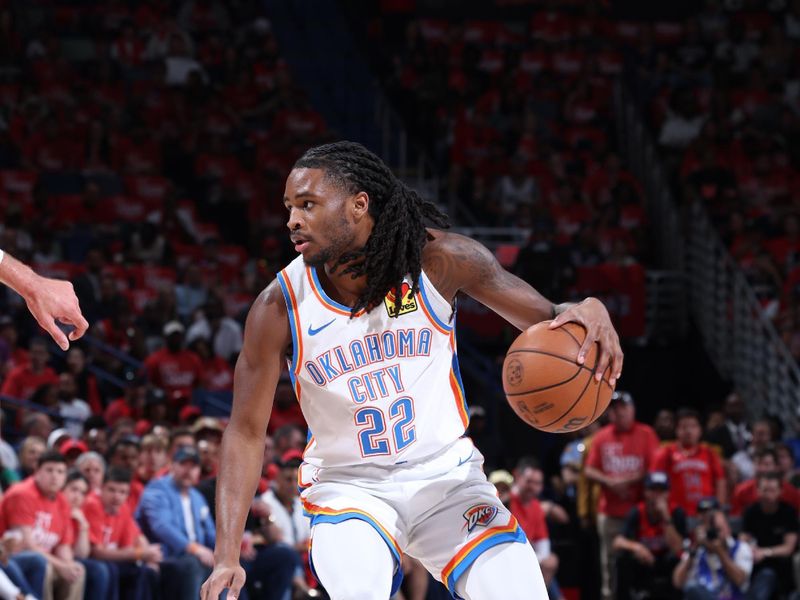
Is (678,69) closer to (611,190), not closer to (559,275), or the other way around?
(611,190)

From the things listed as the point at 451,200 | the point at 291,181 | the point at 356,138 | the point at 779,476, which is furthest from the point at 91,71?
the point at 291,181

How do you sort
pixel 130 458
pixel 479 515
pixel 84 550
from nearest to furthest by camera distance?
pixel 479 515, pixel 84 550, pixel 130 458

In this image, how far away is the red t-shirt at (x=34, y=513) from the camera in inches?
330

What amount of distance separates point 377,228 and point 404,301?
0.27 metres

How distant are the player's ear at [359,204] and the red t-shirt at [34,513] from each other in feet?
15.0

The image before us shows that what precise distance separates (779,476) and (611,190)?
5.76 metres

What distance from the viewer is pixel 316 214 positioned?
4570 millimetres

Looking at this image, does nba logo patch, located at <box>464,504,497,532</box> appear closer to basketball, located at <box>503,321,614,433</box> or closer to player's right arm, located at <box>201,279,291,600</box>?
basketball, located at <box>503,321,614,433</box>

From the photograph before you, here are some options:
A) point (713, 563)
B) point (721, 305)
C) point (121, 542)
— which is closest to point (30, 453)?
point (121, 542)

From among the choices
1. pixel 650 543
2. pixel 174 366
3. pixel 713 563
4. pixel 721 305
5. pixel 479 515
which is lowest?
pixel 713 563

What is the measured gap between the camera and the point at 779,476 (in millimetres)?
10445

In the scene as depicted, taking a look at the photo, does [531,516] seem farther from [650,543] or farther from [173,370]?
[173,370]

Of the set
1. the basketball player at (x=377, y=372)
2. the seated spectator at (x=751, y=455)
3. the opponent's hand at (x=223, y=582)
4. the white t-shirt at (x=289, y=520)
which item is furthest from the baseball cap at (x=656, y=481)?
the opponent's hand at (x=223, y=582)

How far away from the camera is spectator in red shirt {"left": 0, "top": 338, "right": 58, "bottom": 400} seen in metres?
11.0
